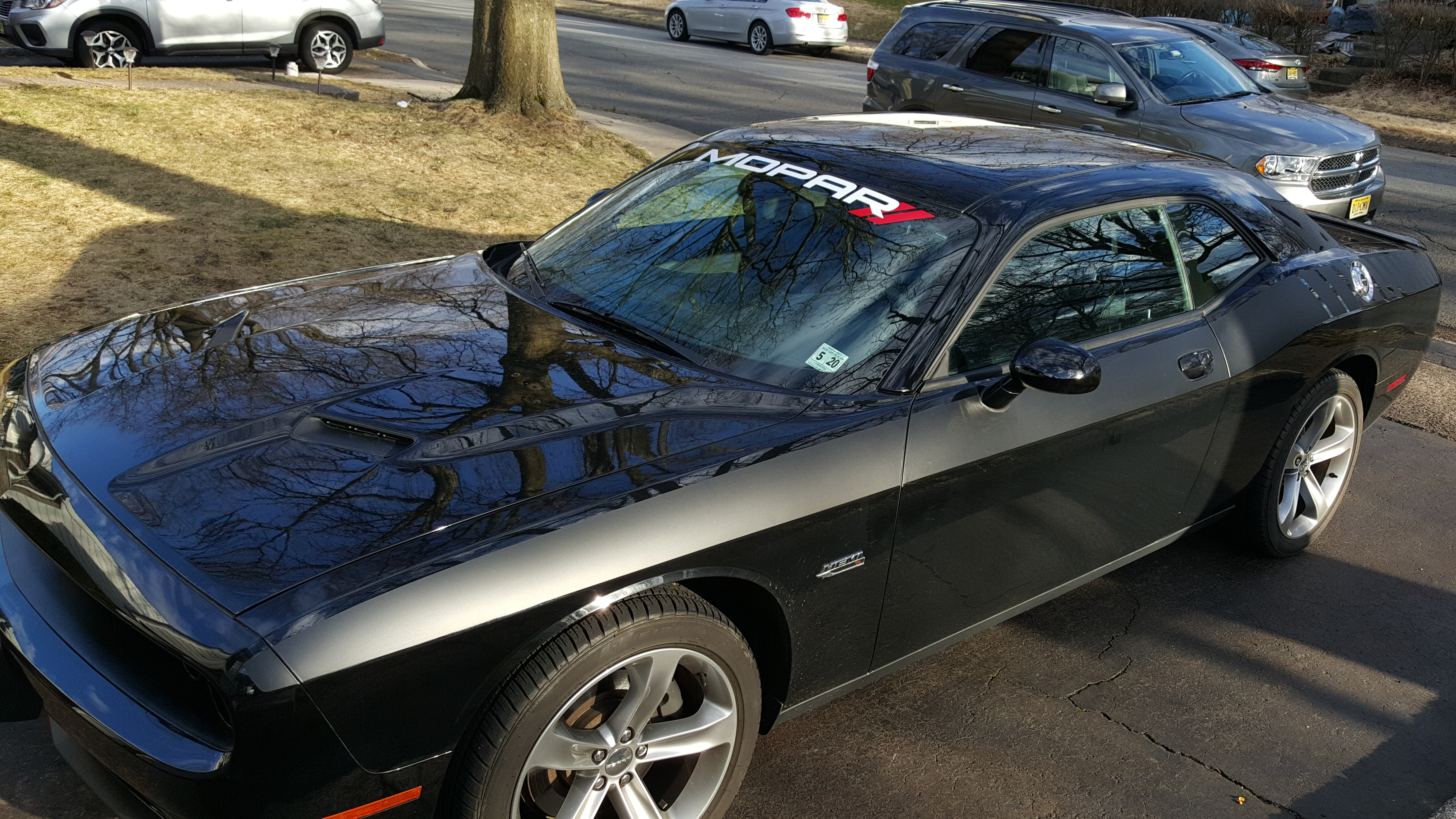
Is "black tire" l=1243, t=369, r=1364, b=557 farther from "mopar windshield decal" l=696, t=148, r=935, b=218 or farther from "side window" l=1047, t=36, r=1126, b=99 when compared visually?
"side window" l=1047, t=36, r=1126, b=99

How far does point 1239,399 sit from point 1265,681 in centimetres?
92

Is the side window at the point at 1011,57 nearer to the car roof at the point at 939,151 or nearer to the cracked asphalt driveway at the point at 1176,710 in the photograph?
the car roof at the point at 939,151

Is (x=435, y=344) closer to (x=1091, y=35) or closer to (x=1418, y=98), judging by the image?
(x=1091, y=35)

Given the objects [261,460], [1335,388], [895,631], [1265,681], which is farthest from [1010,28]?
[261,460]

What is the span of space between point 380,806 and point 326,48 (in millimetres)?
13854

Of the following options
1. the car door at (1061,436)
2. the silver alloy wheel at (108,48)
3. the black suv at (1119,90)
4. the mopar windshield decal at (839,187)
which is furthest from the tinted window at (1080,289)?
the silver alloy wheel at (108,48)

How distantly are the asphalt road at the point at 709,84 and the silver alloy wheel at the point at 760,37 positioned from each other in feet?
0.77

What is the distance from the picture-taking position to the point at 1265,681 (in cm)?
373

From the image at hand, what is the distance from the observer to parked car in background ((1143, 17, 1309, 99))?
585 inches

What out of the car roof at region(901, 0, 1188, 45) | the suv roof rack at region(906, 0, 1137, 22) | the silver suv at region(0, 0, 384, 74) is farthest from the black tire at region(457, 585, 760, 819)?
the silver suv at region(0, 0, 384, 74)

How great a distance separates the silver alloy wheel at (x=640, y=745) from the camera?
2457mm

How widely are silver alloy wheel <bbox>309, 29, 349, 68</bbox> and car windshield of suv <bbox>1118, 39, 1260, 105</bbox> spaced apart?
Result: 9.53 m

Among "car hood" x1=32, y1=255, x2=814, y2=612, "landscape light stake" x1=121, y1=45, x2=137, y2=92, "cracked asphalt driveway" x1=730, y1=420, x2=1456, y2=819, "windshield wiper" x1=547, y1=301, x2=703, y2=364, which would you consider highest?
"landscape light stake" x1=121, y1=45, x2=137, y2=92

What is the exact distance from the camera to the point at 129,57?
1266 centimetres
